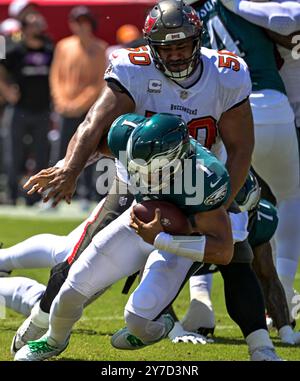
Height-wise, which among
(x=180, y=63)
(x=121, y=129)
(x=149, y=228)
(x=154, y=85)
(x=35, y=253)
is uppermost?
(x=180, y=63)

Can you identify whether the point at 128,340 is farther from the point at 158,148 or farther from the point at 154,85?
the point at 154,85

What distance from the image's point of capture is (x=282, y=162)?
19.8ft

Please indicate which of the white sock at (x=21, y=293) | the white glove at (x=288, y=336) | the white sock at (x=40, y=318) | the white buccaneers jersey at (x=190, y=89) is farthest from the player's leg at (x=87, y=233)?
the white glove at (x=288, y=336)

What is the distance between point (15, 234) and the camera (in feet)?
31.3

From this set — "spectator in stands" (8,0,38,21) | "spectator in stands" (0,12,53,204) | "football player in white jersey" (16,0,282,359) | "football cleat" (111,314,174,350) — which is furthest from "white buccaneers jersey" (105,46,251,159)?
"spectator in stands" (8,0,38,21)

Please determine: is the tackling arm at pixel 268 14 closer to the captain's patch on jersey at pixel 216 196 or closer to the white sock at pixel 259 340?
the captain's patch on jersey at pixel 216 196

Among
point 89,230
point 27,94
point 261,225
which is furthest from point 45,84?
point 89,230

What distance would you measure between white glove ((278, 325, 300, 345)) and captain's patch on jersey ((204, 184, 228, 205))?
51.3 inches

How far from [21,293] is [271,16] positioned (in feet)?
6.54

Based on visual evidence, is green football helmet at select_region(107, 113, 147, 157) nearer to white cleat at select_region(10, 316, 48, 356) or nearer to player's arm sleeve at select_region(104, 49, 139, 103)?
player's arm sleeve at select_region(104, 49, 139, 103)

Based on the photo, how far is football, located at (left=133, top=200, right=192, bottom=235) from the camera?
171 inches
